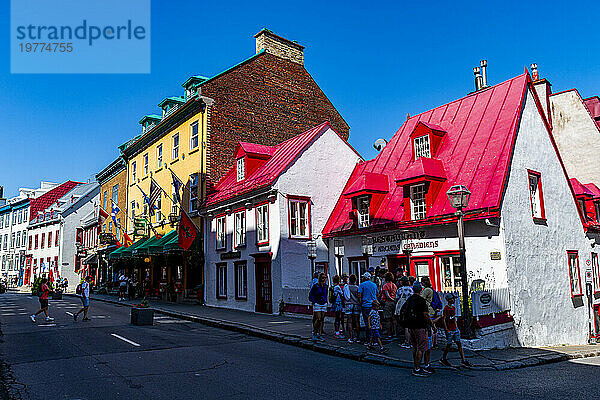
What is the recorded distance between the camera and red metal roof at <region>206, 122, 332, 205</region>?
2145 centimetres

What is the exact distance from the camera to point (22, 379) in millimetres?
8734

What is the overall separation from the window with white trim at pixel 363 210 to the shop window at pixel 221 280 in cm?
804

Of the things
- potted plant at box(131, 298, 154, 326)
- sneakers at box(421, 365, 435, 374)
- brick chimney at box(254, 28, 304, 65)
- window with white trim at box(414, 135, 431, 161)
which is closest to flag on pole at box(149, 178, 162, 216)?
brick chimney at box(254, 28, 304, 65)

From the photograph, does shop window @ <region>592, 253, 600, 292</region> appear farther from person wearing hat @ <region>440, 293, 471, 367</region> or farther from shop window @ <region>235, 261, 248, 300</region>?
shop window @ <region>235, 261, 248, 300</region>

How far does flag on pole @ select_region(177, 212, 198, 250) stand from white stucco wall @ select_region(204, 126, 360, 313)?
1.31m

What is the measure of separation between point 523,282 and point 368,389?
30.1ft

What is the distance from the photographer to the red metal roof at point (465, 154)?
1573 centimetres

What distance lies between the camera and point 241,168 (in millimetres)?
24953

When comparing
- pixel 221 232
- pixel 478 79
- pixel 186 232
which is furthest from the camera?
pixel 186 232

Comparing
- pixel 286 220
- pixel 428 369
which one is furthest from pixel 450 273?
pixel 286 220

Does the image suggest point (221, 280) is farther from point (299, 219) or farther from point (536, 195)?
point (536, 195)

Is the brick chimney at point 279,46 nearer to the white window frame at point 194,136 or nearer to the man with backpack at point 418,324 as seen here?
the white window frame at point 194,136

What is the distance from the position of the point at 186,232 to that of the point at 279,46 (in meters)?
13.4

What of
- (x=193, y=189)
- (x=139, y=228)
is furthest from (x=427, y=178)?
(x=139, y=228)
